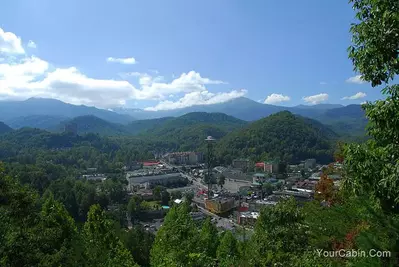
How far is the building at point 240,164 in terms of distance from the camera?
195ft

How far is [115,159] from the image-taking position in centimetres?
6725

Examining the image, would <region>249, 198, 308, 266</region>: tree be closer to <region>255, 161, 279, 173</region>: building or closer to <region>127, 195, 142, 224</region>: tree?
<region>127, 195, 142, 224</region>: tree

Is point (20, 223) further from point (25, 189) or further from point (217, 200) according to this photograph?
point (217, 200)

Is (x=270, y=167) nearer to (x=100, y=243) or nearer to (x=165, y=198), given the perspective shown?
(x=165, y=198)

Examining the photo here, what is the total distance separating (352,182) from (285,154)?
204ft

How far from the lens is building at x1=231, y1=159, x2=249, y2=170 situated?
59.3 metres

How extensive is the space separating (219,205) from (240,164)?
3171 centimetres

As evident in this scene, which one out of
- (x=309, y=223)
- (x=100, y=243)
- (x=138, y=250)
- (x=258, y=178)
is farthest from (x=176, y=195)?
(x=309, y=223)

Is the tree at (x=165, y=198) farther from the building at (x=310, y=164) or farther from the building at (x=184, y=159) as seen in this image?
the building at (x=184, y=159)

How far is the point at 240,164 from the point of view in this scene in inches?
2409

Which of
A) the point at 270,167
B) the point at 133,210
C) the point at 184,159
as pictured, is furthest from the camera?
the point at 184,159

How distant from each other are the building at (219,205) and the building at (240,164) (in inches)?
1067

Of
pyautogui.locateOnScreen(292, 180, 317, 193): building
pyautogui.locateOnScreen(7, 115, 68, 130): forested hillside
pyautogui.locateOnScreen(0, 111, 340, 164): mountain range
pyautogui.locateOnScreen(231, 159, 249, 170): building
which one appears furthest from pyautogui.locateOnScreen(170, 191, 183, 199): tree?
pyautogui.locateOnScreen(7, 115, 68, 130): forested hillside

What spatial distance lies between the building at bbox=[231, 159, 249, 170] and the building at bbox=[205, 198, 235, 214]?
2710 cm
